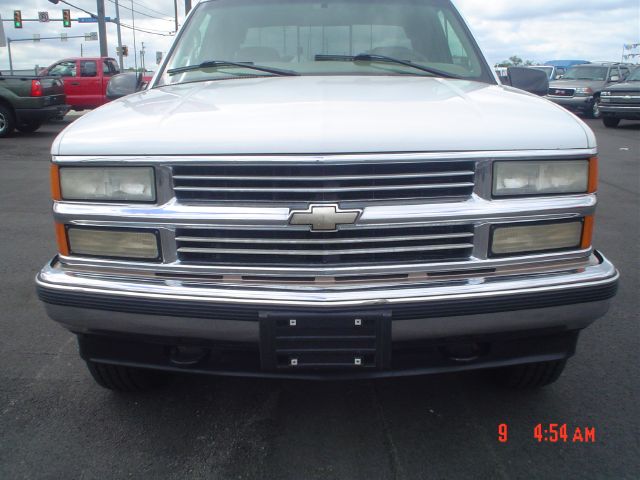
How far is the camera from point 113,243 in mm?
2143

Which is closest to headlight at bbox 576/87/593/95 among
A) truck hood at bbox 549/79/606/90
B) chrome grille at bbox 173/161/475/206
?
truck hood at bbox 549/79/606/90

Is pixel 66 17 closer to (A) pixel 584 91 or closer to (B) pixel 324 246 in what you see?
(A) pixel 584 91

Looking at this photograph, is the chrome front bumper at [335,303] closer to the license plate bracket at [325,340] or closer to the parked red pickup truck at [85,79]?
the license plate bracket at [325,340]

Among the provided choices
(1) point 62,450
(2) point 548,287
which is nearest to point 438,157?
(2) point 548,287

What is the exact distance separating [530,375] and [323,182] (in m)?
1.39

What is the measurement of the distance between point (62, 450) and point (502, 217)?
1.94 metres

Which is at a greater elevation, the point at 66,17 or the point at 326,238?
the point at 66,17

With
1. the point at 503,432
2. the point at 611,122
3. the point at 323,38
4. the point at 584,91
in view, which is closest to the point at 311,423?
the point at 503,432

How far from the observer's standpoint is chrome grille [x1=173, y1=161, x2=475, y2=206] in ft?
6.51

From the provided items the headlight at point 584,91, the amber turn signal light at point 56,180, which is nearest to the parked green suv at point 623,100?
the headlight at point 584,91

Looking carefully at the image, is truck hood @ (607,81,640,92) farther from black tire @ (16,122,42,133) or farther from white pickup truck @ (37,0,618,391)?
white pickup truck @ (37,0,618,391)

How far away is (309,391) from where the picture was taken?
9.18ft

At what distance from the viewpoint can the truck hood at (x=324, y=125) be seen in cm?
199

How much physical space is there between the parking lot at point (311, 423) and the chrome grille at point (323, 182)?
1024mm
